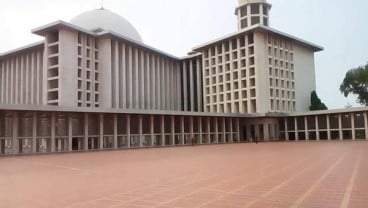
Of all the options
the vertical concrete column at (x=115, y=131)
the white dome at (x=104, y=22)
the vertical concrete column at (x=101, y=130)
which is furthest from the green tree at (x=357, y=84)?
the vertical concrete column at (x=101, y=130)

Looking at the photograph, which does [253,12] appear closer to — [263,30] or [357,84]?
[263,30]

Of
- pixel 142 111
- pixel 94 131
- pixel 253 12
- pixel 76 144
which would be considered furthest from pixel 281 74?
pixel 76 144

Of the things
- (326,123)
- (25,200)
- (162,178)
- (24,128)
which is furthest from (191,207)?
(326,123)

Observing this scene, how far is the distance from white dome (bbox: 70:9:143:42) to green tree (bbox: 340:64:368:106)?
34.9 meters

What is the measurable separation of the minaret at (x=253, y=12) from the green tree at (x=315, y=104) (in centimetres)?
1327

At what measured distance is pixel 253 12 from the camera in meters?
59.1

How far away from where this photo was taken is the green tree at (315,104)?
58519mm

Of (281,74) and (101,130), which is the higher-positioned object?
(281,74)

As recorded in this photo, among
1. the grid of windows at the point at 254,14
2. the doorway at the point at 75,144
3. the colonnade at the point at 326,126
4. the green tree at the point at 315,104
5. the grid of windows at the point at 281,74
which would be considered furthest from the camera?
the grid of windows at the point at 254,14

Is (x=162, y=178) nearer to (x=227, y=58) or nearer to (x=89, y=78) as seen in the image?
(x=89, y=78)

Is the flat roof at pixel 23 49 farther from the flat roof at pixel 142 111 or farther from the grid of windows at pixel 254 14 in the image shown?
the grid of windows at pixel 254 14

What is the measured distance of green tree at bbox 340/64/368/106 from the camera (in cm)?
6003

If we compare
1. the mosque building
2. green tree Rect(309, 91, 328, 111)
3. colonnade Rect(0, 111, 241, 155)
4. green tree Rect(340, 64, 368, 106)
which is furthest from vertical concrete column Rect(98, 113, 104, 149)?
green tree Rect(340, 64, 368, 106)

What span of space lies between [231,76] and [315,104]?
14455mm
